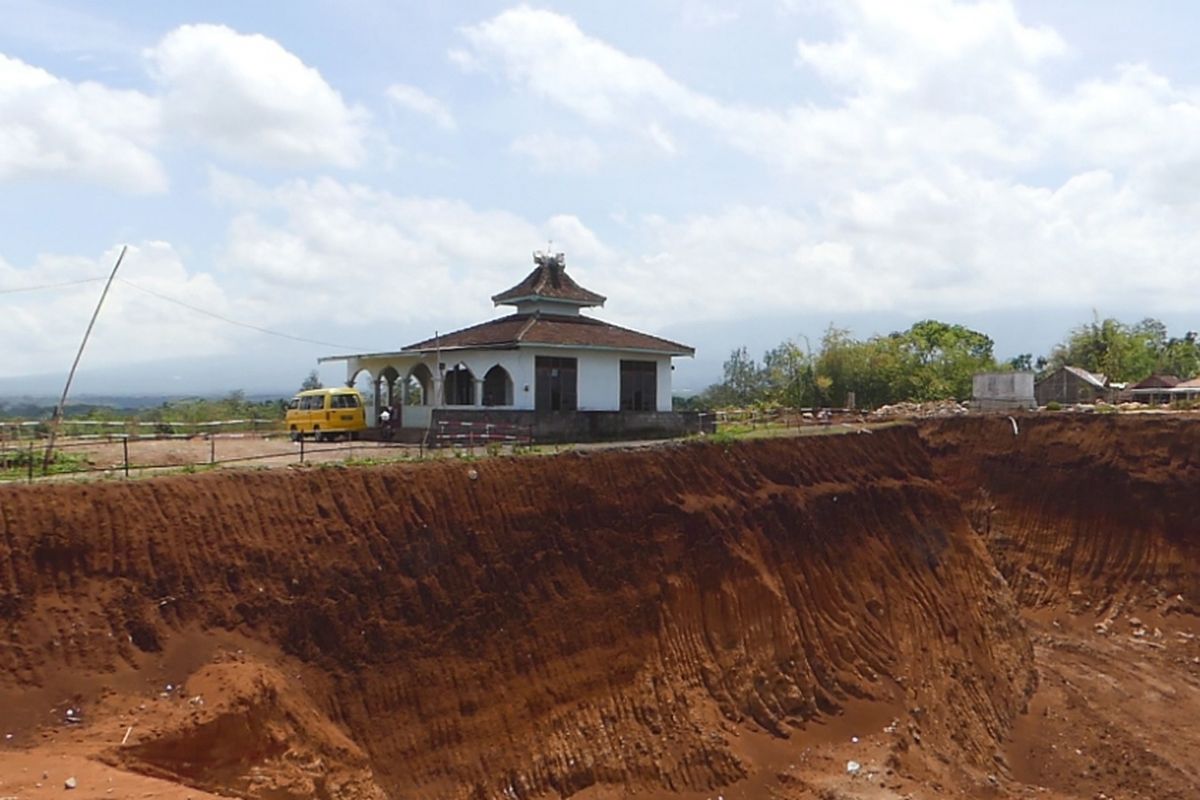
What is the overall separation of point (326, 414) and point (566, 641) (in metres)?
13.2

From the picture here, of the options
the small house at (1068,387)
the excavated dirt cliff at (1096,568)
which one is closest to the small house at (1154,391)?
the small house at (1068,387)

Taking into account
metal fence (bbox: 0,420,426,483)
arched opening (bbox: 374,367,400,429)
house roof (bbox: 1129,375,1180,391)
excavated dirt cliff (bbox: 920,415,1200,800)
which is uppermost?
house roof (bbox: 1129,375,1180,391)

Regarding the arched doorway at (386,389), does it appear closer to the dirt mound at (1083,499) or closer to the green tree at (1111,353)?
the dirt mound at (1083,499)

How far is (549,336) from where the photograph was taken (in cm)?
2602

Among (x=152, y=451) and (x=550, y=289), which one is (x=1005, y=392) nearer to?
(x=550, y=289)

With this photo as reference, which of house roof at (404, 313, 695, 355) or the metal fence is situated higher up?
house roof at (404, 313, 695, 355)

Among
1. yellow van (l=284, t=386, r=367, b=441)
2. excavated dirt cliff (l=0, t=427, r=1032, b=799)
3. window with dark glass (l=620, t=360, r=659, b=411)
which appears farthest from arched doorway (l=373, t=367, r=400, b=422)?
excavated dirt cliff (l=0, t=427, r=1032, b=799)

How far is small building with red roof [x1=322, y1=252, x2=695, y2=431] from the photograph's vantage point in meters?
25.2

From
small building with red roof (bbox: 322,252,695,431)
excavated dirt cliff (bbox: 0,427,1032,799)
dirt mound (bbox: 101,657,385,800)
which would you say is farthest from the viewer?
small building with red roof (bbox: 322,252,695,431)

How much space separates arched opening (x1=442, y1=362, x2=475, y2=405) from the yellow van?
9.34 ft

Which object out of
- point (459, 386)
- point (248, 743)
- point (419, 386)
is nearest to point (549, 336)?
point (459, 386)

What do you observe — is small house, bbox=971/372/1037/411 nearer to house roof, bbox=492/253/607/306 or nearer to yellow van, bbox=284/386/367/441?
house roof, bbox=492/253/607/306

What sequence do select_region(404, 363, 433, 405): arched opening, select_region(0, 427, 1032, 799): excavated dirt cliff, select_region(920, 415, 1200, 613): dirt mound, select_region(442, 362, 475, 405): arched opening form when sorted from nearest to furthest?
1. select_region(0, 427, 1032, 799): excavated dirt cliff
2. select_region(442, 362, 475, 405): arched opening
3. select_region(920, 415, 1200, 613): dirt mound
4. select_region(404, 363, 433, 405): arched opening

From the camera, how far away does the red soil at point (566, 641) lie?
11625 millimetres
